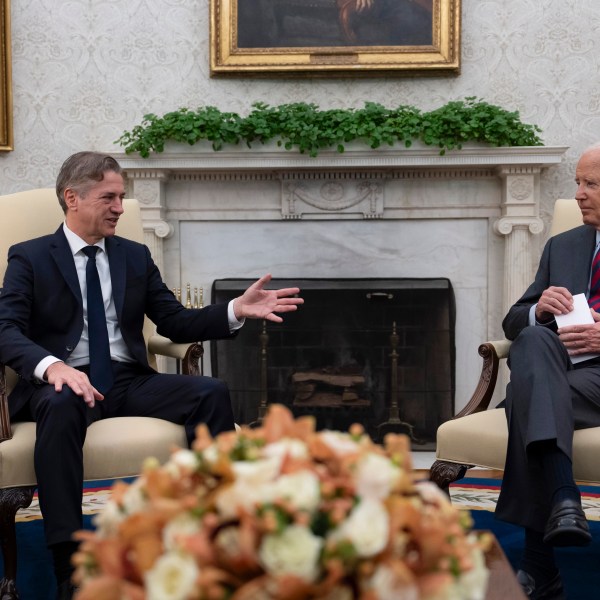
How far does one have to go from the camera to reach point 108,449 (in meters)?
2.69

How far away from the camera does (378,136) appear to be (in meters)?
4.85

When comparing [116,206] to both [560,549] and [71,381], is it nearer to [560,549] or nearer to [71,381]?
[71,381]

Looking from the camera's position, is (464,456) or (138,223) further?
(138,223)

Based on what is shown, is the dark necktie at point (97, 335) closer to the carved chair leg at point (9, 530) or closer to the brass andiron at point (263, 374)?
the carved chair leg at point (9, 530)

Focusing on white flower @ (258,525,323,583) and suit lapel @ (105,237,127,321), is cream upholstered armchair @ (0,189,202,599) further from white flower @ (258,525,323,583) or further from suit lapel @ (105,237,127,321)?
white flower @ (258,525,323,583)

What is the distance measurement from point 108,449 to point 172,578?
5.64ft

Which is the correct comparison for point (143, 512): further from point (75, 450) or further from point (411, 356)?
point (411, 356)

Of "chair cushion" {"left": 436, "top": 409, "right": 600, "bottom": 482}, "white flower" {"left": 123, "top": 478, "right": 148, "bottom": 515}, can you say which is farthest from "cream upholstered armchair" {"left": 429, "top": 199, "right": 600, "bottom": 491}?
"white flower" {"left": 123, "top": 478, "right": 148, "bottom": 515}

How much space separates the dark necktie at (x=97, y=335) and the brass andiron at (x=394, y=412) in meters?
2.37

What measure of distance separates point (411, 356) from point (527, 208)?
102 centimetres

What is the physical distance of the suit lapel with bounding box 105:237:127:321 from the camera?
315cm

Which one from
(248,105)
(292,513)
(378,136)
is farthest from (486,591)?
(248,105)

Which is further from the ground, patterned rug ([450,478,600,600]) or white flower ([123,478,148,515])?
white flower ([123,478,148,515])

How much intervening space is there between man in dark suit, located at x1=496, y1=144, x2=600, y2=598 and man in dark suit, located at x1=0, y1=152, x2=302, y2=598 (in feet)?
2.45
